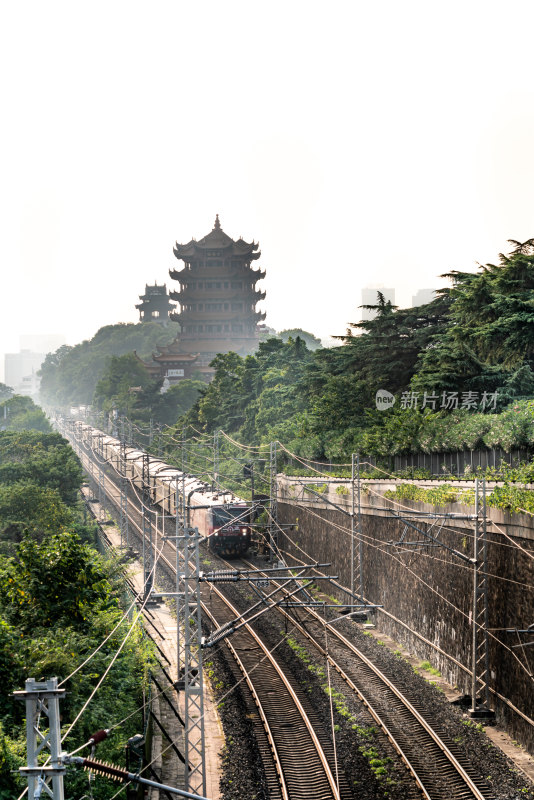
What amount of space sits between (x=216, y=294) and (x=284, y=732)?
95638mm

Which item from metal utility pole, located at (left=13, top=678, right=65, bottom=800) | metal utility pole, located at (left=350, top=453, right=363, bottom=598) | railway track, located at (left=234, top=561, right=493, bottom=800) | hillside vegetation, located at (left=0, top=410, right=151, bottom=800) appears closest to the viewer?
metal utility pole, located at (left=13, top=678, right=65, bottom=800)

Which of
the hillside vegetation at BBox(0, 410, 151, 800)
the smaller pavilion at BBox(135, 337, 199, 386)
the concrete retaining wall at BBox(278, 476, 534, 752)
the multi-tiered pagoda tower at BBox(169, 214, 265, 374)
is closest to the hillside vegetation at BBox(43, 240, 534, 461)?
the concrete retaining wall at BBox(278, 476, 534, 752)

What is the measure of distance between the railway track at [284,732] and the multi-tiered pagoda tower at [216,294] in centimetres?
8564

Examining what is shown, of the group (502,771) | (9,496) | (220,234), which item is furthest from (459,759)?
(220,234)

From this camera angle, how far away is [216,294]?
11356 cm

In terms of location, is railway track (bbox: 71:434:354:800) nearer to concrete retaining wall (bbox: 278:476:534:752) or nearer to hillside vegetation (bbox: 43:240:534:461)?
concrete retaining wall (bbox: 278:476:534:752)

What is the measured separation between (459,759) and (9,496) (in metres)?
30.7

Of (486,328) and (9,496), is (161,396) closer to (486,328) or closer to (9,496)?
(9,496)

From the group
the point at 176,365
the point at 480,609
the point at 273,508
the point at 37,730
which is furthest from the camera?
the point at 176,365

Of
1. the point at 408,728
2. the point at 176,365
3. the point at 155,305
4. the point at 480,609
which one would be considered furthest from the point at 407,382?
the point at 155,305

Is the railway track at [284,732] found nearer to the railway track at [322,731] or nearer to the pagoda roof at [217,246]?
the railway track at [322,731]

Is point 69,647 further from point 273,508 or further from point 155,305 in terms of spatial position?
point 155,305

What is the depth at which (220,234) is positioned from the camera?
114312 mm

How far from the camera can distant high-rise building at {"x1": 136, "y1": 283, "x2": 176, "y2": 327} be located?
178 meters
